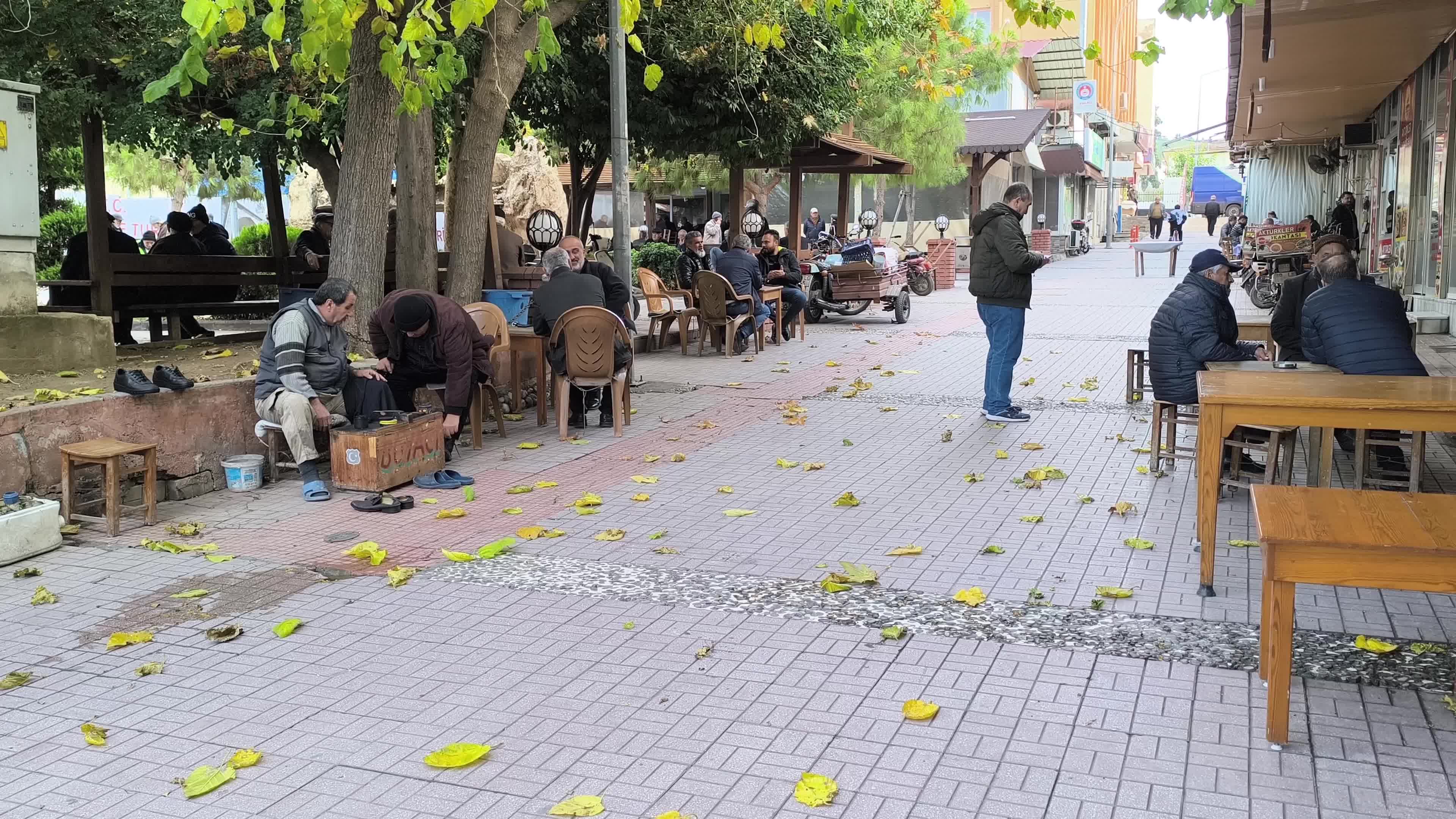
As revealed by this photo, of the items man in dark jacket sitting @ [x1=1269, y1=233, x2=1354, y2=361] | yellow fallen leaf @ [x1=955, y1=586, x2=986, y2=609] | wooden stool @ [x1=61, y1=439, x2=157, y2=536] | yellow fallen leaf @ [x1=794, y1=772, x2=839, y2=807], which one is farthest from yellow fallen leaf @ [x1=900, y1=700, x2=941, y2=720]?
man in dark jacket sitting @ [x1=1269, y1=233, x2=1354, y2=361]

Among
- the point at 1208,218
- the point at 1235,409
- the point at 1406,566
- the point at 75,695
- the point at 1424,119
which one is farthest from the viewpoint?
the point at 1208,218

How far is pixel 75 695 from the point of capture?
426cm

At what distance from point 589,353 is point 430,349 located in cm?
131

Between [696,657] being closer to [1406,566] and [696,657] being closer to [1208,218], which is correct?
[1406,566]

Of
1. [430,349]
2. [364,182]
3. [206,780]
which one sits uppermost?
[364,182]

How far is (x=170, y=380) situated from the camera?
7.21 metres

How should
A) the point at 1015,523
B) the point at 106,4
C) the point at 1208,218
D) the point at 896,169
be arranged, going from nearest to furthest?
the point at 1015,523, the point at 106,4, the point at 896,169, the point at 1208,218

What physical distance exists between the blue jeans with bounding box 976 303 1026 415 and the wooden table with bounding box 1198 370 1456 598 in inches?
161

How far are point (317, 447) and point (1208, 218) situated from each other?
128 ft

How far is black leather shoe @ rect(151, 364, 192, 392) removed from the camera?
23.7 feet

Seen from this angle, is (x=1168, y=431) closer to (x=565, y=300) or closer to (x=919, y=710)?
(x=919, y=710)

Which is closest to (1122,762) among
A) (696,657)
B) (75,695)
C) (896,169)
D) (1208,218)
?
(696,657)

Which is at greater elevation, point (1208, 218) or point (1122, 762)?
point (1208, 218)

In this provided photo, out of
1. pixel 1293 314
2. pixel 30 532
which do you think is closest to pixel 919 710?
pixel 30 532
